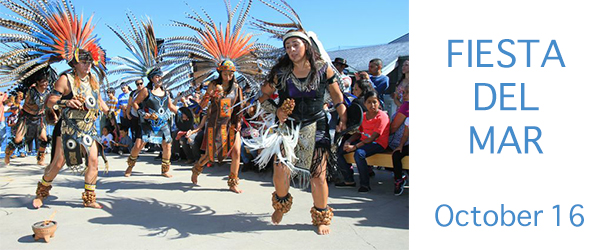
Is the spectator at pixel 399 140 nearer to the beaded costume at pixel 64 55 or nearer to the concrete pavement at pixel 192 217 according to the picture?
the concrete pavement at pixel 192 217

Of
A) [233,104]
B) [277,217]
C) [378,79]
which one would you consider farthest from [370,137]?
[277,217]

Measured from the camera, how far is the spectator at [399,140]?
15.3 feet

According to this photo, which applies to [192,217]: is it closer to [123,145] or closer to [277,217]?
[277,217]

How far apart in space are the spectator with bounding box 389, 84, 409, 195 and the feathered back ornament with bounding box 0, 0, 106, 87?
341 centimetres

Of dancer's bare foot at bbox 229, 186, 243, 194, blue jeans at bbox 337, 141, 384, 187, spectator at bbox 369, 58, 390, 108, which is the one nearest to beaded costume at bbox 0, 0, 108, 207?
dancer's bare foot at bbox 229, 186, 243, 194

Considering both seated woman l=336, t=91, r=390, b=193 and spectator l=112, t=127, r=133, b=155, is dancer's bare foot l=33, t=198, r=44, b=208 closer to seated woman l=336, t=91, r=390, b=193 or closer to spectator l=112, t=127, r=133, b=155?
seated woman l=336, t=91, r=390, b=193

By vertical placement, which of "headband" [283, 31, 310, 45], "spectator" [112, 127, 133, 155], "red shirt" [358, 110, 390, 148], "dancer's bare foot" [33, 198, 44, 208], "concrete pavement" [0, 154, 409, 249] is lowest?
"concrete pavement" [0, 154, 409, 249]

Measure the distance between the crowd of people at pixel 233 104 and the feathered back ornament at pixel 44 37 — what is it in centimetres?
1

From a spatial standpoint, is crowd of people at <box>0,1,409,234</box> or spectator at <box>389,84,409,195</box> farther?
spectator at <box>389,84,409,195</box>

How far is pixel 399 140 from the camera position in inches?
199

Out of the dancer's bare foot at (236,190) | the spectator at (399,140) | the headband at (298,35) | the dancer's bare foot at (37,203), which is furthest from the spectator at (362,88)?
the dancer's bare foot at (37,203)

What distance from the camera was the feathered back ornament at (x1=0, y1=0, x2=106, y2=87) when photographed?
13.4 ft
